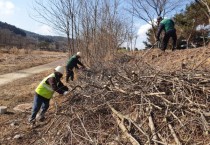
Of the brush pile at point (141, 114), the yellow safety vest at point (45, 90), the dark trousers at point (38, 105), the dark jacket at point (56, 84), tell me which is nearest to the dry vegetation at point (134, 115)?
the brush pile at point (141, 114)

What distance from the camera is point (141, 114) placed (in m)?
5.80

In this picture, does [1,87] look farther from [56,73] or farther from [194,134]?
[194,134]

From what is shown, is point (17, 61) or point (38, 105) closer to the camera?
point (38, 105)

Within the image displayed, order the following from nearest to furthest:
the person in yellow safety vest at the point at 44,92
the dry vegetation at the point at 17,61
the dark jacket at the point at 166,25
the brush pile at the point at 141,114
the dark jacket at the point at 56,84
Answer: the brush pile at the point at 141,114 → the dark jacket at the point at 56,84 → the person in yellow safety vest at the point at 44,92 → the dark jacket at the point at 166,25 → the dry vegetation at the point at 17,61

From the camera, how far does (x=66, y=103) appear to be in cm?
787

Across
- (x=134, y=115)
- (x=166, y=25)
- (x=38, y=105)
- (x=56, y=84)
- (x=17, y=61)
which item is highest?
(x=166, y=25)

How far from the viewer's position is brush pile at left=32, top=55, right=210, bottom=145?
5.14 m

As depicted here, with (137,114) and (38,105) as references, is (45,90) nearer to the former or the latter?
(38,105)

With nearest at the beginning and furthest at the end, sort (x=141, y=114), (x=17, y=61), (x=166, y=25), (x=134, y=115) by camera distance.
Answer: (x=141, y=114)
(x=134, y=115)
(x=166, y=25)
(x=17, y=61)

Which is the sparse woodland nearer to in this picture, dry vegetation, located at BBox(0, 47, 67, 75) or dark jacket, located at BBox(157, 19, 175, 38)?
dark jacket, located at BBox(157, 19, 175, 38)

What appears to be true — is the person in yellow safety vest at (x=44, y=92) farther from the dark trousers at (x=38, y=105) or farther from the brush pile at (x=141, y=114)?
the brush pile at (x=141, y=114)

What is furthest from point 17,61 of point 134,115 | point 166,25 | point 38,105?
point 134,115

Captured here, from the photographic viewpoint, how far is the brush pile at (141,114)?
5.14m

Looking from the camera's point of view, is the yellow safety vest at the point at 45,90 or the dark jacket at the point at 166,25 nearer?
the yellow safety vest at the point at 45,90
